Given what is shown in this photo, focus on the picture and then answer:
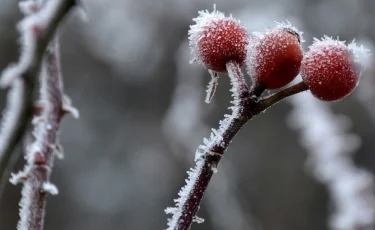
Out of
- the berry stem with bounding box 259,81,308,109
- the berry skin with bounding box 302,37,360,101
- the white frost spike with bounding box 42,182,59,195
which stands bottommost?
the white frost spike with bounding box 42,182,59,195

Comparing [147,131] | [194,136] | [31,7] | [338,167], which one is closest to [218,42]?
[31,7]

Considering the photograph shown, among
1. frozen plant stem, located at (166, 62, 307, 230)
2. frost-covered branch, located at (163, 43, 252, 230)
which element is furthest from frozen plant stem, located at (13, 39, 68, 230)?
frost-covered branch, located at (163, 43, 252, 230)

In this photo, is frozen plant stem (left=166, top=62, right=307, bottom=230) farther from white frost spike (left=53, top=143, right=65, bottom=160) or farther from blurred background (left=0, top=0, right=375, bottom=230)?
blurred background (left=0, top=0, right=375, bottom=230)

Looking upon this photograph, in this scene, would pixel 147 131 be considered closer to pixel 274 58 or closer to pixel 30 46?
pixel 274 58

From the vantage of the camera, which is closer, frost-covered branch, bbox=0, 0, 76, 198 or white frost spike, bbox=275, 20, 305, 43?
frost-covered branch, bbox=0, 0, 76, 198

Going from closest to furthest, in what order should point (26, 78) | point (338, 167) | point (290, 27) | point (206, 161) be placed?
point (26, 78), point (206, 161), point (290, 27), point (338, 167)

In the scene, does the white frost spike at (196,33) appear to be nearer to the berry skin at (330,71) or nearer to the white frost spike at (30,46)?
the berry skin at (330,71)
